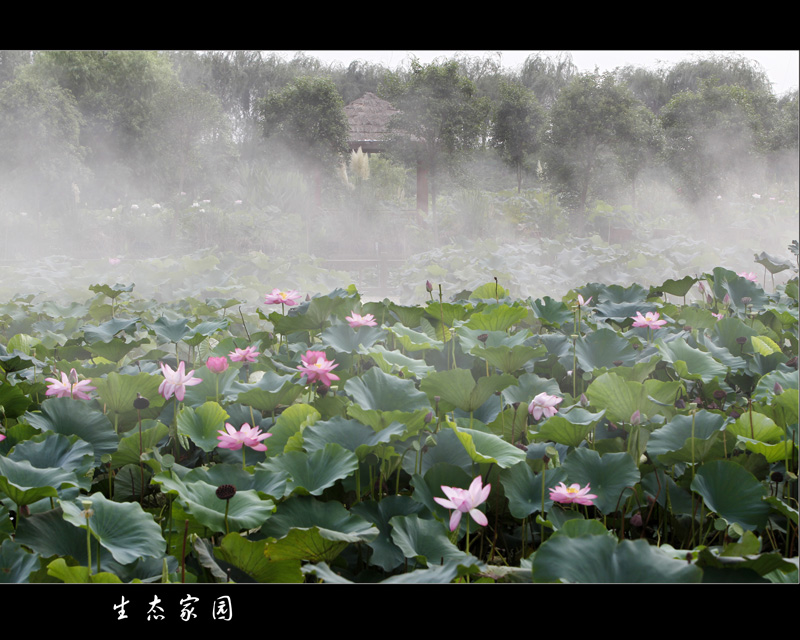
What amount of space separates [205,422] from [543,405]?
49 centimetres

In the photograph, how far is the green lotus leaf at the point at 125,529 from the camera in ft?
2.37

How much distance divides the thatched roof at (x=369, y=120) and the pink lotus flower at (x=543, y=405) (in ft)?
7.60

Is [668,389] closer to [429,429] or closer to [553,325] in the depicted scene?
[429,429]

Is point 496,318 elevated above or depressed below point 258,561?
above

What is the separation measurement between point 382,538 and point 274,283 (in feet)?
8.97

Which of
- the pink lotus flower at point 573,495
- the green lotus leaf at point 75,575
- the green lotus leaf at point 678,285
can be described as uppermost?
the green lotus leaf at point 678,285

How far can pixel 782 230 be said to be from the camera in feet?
13.8

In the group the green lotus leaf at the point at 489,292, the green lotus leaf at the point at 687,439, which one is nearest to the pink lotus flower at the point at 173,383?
the green lotus leaf at the point at 687,439

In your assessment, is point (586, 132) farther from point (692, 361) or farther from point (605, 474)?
point (605, 474)

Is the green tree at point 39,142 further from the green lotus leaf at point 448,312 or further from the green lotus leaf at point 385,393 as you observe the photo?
the green lotus leaf at point 385,393

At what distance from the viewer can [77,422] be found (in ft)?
3.19

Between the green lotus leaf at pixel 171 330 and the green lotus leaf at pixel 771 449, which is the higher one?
the green lotus leaf at pixel 171 330

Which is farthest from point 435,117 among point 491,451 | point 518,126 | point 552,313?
point 491,451

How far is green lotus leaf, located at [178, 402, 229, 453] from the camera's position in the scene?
3.12 ft
